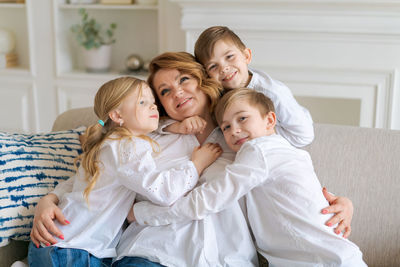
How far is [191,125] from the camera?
1.61 meters

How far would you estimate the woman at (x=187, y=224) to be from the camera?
1.44 m

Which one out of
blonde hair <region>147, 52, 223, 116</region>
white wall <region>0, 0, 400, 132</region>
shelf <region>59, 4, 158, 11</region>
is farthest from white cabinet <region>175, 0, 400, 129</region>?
blonde hair <region>147, 52, 223, 116</region>

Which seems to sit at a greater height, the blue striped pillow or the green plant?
the green plant

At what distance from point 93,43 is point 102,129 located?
2046mm

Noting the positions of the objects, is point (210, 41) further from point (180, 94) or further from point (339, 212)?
point (339, 212)

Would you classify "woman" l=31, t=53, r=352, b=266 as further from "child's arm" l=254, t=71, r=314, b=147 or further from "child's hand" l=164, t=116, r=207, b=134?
"child's arm" l=254, t=71, r=314, b=147

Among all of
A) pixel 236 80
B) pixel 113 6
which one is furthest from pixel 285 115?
pixel 113 6

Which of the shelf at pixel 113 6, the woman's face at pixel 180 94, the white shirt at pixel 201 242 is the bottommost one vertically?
the white shirt at pixel 201 242

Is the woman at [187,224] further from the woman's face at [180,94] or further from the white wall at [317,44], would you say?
the white wall at [317,44]

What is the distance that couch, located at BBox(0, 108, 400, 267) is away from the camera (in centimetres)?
164

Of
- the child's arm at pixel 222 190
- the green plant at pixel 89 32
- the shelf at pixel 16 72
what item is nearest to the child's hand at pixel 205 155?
the child's arm at pixel 222 190

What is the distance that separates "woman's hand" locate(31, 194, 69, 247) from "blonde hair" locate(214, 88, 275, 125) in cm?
60

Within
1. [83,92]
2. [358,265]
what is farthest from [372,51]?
[83,92]

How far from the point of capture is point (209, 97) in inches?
66.2
